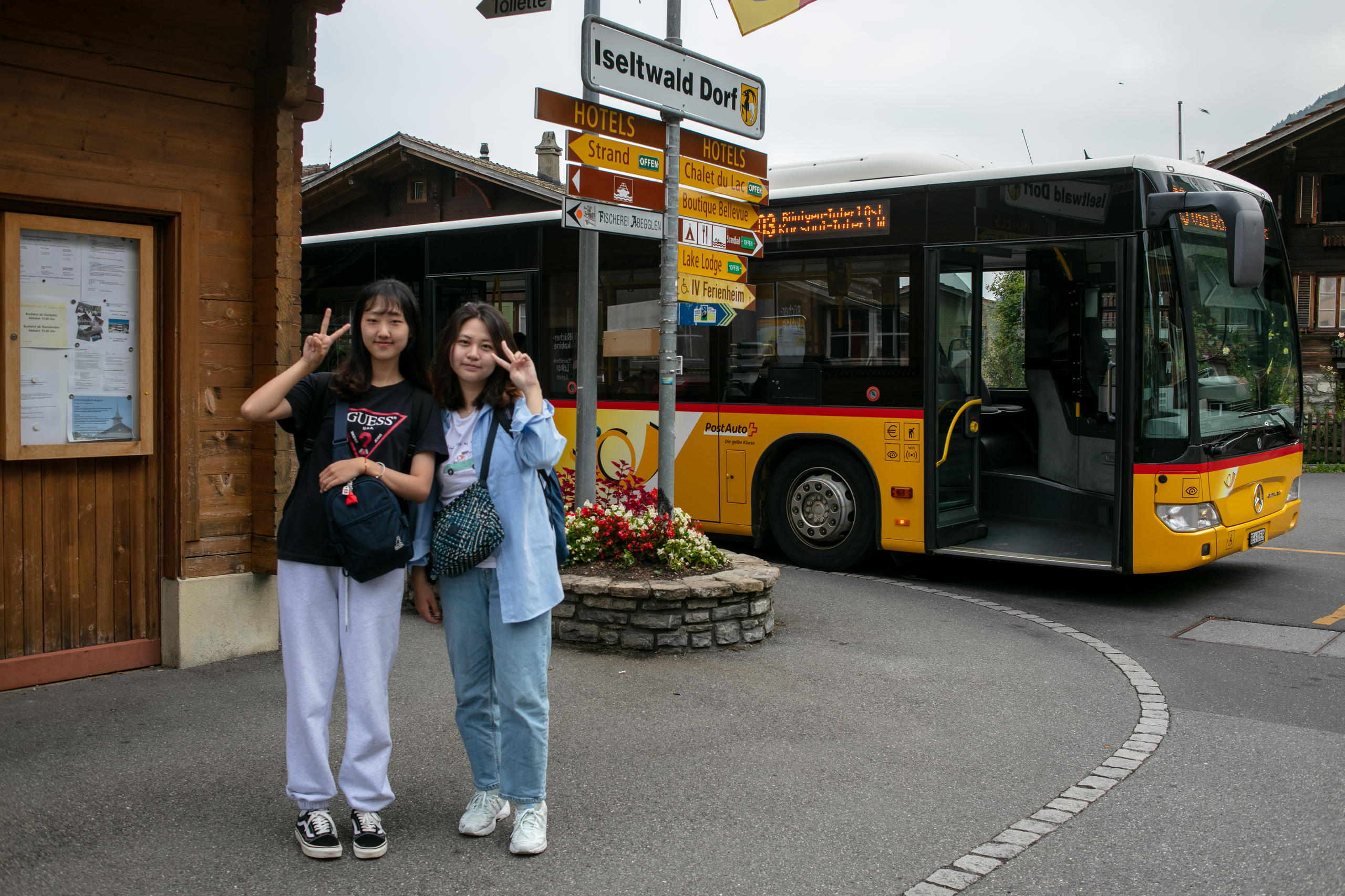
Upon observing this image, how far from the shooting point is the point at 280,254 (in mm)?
5789

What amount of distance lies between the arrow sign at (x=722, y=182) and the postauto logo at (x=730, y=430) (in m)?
2.26

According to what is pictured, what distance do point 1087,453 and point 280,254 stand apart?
615cm

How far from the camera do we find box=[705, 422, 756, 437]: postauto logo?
953 cm

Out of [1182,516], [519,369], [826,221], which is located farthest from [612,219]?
[1182,516]

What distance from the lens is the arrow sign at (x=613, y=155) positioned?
646 cm

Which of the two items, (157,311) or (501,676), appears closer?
(501,676)

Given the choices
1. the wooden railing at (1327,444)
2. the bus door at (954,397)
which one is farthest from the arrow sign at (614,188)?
the wooden railing at (1327,444)

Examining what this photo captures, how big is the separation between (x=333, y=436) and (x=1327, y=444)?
69.4 feet

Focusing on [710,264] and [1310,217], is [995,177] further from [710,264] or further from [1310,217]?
[1310,217]

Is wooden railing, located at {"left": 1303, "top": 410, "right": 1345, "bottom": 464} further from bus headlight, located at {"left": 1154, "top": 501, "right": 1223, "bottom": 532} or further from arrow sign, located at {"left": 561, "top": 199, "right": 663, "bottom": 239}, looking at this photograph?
arrow sign, located at {"left": 561, "top": 199, "right": 663, "bottom": 239}

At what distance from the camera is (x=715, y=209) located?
24.2 ft

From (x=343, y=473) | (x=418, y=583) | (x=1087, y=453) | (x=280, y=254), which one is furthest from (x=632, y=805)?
(x=1087, y=453)

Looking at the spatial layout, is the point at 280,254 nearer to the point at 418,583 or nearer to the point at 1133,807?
the point at 418,583

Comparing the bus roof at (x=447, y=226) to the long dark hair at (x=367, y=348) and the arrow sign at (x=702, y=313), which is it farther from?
the long dark hair at (x=367, y=348)
